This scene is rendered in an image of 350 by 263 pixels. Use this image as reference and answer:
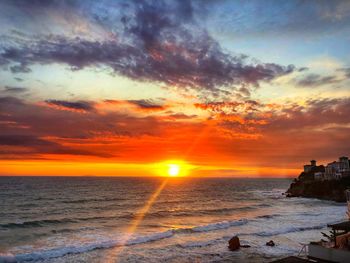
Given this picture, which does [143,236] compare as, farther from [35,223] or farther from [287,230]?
[35,223]

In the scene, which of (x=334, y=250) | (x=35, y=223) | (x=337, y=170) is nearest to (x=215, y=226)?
(x=35, y=223)

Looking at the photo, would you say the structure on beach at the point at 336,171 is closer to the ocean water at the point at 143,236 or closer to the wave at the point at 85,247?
the ocean water at the point at 143,236

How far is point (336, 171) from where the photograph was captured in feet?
395

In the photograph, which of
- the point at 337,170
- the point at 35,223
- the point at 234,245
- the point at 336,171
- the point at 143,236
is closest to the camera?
the point at 234,245

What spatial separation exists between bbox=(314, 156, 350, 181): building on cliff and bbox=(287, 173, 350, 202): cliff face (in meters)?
7.49

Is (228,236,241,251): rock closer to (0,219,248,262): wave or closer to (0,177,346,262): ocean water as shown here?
(0,177,346,262): ocean water

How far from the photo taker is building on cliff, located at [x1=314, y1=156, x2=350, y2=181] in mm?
117613

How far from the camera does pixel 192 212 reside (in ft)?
235

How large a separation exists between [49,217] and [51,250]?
29.1 meters

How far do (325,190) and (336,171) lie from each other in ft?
64.5

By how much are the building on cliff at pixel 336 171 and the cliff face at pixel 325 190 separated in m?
7.49

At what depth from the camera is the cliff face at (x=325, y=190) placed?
97.7m

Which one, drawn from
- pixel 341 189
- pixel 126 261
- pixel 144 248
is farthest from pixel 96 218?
pixel 341 189

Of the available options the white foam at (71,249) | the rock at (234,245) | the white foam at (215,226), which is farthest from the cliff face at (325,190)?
the white foam at (71,249)
